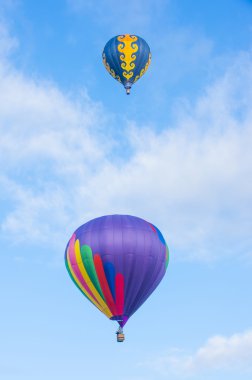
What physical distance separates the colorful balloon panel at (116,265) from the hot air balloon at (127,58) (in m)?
13.4

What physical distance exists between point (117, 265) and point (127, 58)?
16995mm

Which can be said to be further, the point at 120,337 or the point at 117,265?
the point at 120,337

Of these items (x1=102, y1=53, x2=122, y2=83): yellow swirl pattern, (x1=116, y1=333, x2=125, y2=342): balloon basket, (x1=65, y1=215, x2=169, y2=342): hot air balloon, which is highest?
(x1=102, y1=53, x2=122, y2=83): yellow swirl pattern

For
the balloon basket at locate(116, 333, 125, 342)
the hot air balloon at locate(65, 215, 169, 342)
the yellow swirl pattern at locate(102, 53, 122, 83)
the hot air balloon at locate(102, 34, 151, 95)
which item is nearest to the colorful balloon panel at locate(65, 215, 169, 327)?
the hot air balloon at locate(65, 215, 169, 342)

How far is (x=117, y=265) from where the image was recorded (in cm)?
3872

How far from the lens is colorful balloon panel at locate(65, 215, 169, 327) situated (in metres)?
38.8

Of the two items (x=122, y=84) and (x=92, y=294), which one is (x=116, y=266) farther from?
(x=122, y=84)

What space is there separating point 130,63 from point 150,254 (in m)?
15.8

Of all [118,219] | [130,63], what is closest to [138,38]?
[130,63]

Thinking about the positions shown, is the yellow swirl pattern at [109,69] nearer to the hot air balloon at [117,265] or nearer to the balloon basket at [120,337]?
the hot air balloon at [117,265]

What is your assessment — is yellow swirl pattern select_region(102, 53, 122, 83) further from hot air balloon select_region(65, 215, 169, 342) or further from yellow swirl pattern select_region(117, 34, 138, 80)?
hot air balloon select_region(65, 215, 169, 342)

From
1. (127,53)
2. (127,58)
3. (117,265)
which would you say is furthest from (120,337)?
(127,53)

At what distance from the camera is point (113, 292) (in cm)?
3900

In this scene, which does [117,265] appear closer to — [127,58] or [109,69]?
[127,58]
